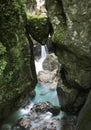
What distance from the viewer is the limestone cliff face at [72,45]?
384 inches

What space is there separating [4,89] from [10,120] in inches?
103

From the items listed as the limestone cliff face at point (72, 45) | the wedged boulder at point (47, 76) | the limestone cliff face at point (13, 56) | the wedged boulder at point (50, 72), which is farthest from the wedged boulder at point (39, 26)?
the wedged boulder at point (47, 76)

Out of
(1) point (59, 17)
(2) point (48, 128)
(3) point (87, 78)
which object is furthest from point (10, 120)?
(1) point (59, 17)

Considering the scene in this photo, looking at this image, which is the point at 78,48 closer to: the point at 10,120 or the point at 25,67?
the point at 25,67

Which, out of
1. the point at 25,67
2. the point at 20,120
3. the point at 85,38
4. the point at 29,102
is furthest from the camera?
the point at 29,102

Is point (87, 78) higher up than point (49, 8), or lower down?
lower down

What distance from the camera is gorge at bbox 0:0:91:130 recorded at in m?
9.91

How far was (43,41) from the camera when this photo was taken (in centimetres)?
1175

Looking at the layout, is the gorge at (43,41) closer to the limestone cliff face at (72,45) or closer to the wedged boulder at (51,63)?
the limestone cliff face at (72,45)

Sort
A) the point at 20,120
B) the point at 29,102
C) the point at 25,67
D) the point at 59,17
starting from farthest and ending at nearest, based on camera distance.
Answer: the point at 29,102 < the point at 20,120 < the point at 25,67 < the point at 59,17

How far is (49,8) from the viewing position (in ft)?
35.0

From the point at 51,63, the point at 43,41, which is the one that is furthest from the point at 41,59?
the point at 43,41

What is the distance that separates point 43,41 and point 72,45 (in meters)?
1.92

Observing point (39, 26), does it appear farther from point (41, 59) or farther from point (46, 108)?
point (41, 59)
